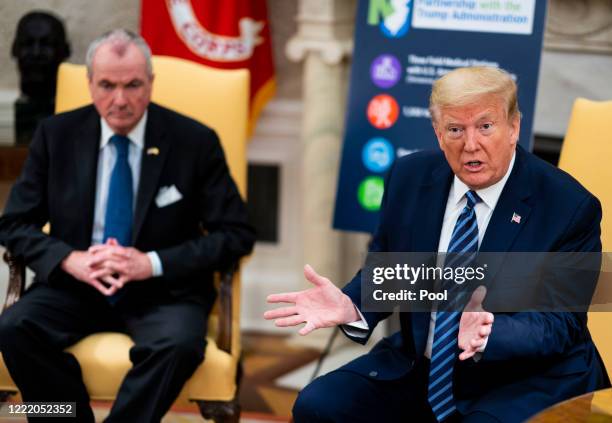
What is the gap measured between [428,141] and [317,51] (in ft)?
2.33

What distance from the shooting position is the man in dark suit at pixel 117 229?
9.00 ft

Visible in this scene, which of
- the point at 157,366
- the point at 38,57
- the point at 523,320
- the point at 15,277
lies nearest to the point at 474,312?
the point at 523,320

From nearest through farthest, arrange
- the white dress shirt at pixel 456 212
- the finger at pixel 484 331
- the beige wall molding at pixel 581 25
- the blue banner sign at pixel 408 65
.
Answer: the finger at pixel 484 331 → the white dress shirt at pixel 456 212 → the blue banner sign at pixel 408 65 → the beige wall molding at pixel 581 25

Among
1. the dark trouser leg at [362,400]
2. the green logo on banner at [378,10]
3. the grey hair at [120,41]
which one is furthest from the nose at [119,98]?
the green logo on banner at [378,10]

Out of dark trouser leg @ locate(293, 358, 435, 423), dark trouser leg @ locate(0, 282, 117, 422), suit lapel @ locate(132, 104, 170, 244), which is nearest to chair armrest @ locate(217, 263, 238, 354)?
suit lapel @ locate(132, 104, 170, 244)

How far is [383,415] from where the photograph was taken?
7.57 ft

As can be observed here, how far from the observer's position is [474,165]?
220 cm

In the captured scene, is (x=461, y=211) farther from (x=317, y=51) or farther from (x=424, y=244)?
(x=317, y=51)

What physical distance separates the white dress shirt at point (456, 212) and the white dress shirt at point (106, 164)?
1.01m

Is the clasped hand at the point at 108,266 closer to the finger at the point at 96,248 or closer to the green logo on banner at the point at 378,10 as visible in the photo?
the finger at the point at 96,248

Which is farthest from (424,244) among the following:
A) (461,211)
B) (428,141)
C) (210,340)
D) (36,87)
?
(36,87)

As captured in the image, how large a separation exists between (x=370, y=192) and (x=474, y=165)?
169cm

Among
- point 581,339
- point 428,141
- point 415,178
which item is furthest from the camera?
point 428,141

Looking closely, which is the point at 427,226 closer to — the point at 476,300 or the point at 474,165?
the point at 474,165
